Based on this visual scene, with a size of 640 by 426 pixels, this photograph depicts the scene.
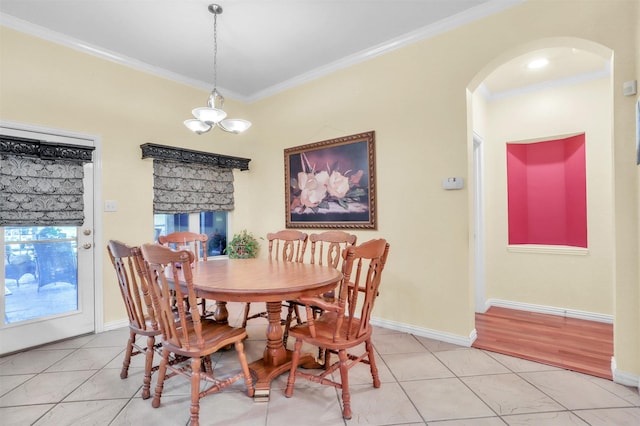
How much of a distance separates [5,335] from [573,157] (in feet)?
19.2

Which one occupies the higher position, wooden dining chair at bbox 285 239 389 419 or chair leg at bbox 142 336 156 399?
wooden dining chair at bbox 285 239 389 419

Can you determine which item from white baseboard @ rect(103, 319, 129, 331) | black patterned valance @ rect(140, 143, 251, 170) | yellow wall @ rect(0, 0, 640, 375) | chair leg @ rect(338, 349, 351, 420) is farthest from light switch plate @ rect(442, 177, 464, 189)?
white baseboard @ rect(103, 319, 129, 331)

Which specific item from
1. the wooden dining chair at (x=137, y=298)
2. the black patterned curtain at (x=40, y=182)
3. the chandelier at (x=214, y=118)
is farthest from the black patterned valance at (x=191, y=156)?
the wooden dining chair at (x=137, y=298)

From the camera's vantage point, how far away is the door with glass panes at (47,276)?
266cm

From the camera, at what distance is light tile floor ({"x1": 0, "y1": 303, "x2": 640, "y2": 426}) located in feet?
5.70

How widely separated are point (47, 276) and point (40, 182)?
861 millimetres

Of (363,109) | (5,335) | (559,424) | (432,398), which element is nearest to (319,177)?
(363,109)

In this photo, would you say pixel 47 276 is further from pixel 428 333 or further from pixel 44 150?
pixel 428 333

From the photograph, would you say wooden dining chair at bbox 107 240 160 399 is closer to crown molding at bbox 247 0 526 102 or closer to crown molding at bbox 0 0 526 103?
crown molding at bbox 0 0 526 103

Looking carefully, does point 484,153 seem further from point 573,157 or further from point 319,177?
point 319,177

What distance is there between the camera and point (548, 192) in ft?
12.4

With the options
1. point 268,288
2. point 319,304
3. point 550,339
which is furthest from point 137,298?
point 550,339

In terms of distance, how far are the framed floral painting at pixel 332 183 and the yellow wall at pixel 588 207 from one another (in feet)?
5.36

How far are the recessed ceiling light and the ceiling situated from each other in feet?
0.33
